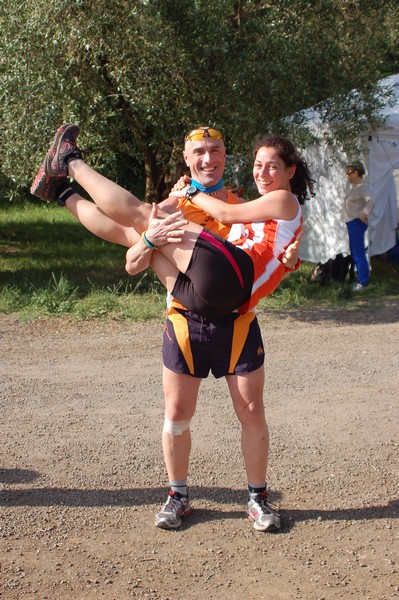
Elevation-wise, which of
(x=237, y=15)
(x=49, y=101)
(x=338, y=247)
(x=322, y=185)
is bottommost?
(x=338, y=247)

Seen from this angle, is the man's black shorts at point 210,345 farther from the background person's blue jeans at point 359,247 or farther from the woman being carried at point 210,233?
the background person's blue jeans at point 359,247

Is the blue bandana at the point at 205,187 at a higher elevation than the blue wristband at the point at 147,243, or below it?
higher

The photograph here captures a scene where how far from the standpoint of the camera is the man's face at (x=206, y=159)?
3815 mm

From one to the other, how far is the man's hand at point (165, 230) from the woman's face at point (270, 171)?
49cm

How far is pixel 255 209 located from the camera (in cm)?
366

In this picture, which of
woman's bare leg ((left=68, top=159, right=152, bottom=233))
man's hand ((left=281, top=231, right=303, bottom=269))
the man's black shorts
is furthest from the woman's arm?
the man's black shorts

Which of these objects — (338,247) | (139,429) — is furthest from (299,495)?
(338,247)

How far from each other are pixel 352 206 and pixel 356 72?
1.91 metres

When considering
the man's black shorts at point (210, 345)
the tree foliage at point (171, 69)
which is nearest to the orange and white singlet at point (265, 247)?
the man's black shorts at point (210, 345)

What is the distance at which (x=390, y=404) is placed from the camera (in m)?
5.80

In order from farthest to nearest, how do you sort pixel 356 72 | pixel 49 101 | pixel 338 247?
pixel 338 247 → pixel 356 72 → pixel 49 101

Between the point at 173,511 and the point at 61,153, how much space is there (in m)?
1.86

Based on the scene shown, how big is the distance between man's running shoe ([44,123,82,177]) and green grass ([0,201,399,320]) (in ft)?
14.7

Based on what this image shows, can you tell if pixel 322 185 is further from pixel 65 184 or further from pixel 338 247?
pixel 65 184
